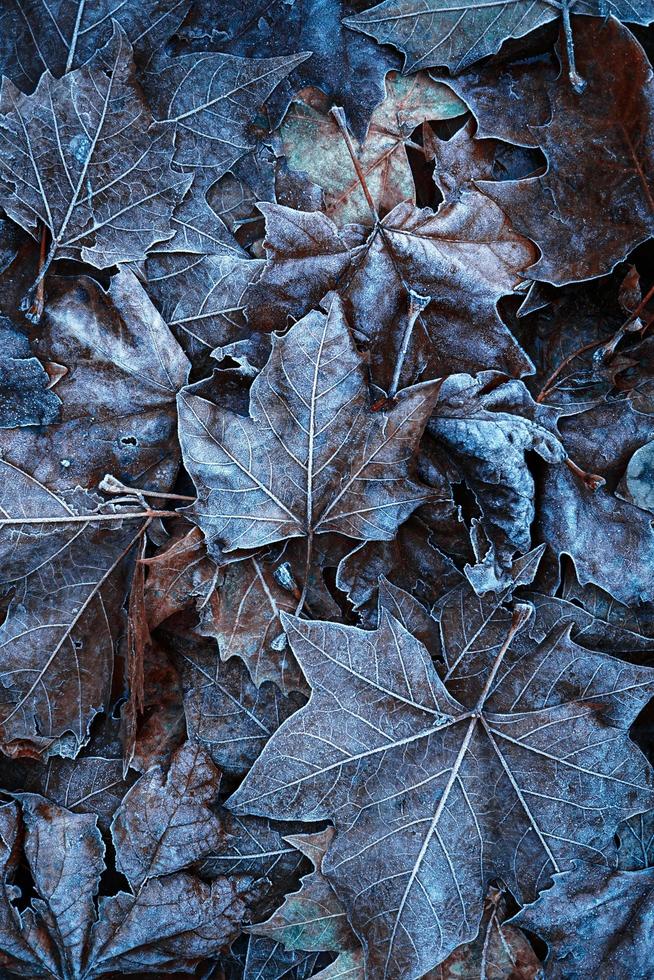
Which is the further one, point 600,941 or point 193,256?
point 193,256

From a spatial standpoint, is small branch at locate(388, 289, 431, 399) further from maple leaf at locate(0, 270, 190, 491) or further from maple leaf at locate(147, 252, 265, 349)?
maple leaf at locate(0, 270, 190, 491)

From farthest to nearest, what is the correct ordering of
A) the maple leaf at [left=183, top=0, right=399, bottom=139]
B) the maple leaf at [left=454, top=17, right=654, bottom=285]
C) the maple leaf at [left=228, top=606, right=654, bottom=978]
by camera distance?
the maple leaf at [left=183, top=0, right=399, bottom=139] < the maple leaf at [left=454, top=17, right=654, bottom=285] < the maple leaf at [left=228, top=606, right=654, bottom=978]

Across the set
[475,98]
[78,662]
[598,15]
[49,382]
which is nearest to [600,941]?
[78,662]

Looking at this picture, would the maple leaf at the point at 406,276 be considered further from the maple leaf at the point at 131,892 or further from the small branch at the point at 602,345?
the maple leaf at the point at 131,892

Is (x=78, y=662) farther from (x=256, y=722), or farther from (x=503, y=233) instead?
(x=503, y=233)

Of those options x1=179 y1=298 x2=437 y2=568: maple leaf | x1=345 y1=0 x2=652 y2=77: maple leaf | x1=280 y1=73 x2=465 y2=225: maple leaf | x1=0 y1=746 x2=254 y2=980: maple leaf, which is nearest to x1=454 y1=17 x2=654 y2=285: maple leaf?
x1=345 y1=0 x2=652 y2=77: maple leaf
